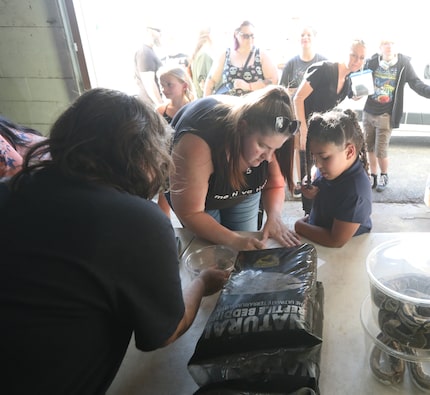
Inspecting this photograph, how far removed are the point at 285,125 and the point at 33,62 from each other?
272 centimetres

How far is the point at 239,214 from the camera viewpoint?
1.48m

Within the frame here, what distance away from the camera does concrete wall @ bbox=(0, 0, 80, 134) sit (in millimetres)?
2869

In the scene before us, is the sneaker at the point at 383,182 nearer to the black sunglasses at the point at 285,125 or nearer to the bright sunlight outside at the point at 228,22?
the bright sunlight outside at the point at 228,22

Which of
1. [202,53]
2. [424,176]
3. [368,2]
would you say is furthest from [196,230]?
[368,2]

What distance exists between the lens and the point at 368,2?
3.29 metres

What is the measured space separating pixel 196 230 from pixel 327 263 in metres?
0.43

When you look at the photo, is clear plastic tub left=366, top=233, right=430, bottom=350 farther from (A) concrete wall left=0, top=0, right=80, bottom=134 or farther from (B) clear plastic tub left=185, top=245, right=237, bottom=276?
(A) concrete wall left=0, top=0, right=80, bottom=134

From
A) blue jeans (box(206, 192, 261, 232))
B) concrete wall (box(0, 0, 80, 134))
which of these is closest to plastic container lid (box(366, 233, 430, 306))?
blue jeans (box(206, 192, 261, 232))

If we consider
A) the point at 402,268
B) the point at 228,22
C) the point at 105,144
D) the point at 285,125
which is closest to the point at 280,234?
the point at 285,125

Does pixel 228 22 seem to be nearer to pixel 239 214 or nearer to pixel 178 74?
pixel 178 74

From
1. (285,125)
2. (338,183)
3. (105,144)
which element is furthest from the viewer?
(338,183)

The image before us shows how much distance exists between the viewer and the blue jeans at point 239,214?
1.46 m

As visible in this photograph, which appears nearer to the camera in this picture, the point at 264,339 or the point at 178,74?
the point at 264,339

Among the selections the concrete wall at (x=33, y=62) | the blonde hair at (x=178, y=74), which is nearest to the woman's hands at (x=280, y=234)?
the blonde hair at (x=178, y=74)
